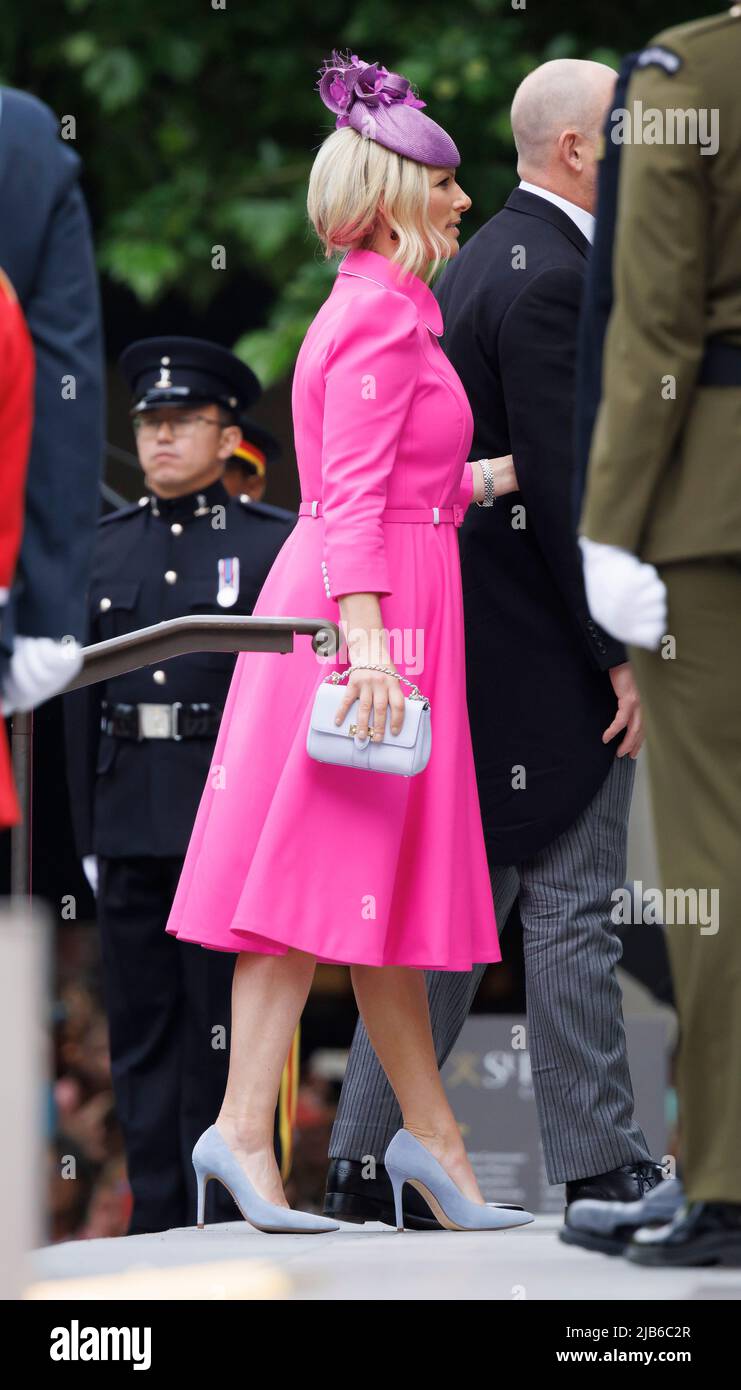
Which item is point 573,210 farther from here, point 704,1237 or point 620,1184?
point 704,1237

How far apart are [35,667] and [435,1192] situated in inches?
60.8

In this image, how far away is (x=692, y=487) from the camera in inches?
127

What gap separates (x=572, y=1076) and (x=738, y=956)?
1.03 meters

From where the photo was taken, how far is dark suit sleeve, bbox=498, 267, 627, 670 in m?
4.19

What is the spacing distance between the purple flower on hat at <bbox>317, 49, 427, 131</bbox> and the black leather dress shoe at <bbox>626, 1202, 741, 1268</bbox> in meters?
1.96

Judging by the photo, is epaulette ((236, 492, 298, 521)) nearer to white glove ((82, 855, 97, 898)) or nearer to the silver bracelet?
white glove ((82, 855, 97, 898))

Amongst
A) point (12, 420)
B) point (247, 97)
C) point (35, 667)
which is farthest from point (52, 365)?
point (247, 97)

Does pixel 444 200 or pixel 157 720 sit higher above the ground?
pixel 444 200

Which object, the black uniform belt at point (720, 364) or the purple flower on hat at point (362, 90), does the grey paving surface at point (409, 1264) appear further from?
the purple flower on hat at point (362, 90)

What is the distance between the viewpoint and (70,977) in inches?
359

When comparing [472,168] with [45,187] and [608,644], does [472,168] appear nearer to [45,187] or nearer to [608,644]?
[608,644]

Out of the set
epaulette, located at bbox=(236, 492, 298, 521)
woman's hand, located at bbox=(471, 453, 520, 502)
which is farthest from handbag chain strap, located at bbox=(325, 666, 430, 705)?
epaulette, located at bbox=(236, 492, 298, 521)

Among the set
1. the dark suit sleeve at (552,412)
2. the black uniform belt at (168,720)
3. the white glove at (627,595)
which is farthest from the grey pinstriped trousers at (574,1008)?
the black uniform belt at (168,720)

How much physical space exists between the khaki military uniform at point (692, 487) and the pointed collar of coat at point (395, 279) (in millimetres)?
941
